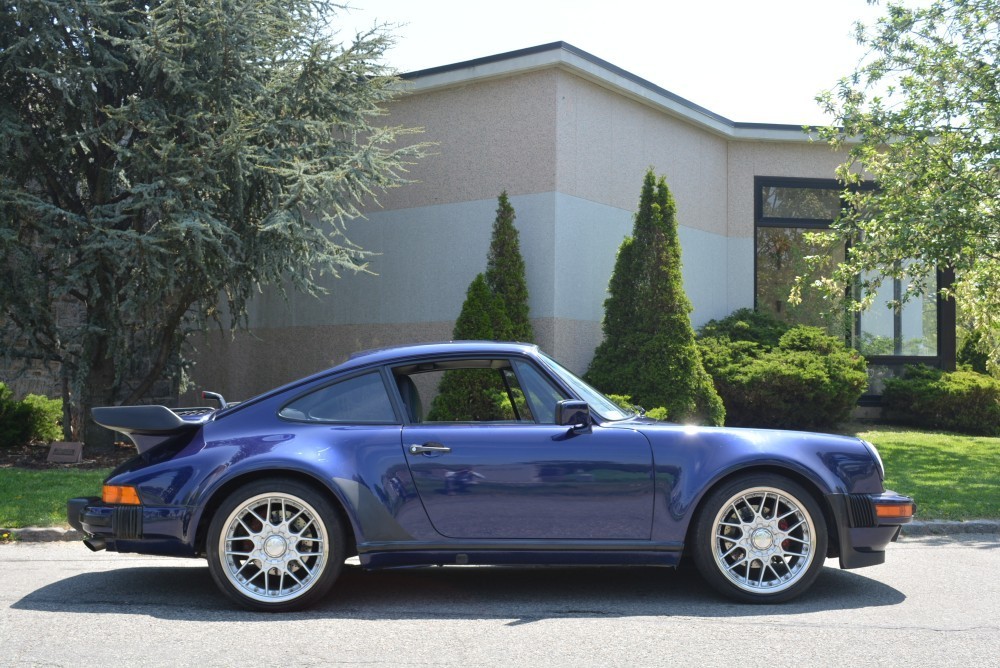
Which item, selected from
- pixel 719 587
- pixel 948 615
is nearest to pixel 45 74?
pixel 719 587

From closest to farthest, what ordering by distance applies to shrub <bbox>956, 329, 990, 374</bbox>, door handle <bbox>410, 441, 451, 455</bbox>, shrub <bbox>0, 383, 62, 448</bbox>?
door handle <bbox>410, 441, 451, 455</bbox>
shrub <bbox>0, 383, 62, 448</bbox>
shrub <bbox>956, 329, 990, 374</bbox>

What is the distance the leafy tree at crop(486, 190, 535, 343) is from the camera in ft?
43.5

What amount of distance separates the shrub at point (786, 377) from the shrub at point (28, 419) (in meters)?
9.68

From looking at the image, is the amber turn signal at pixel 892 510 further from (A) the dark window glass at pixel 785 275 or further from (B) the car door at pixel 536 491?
(A) the dark window glass at pixel 785 275

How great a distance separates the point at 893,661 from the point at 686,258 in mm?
12339

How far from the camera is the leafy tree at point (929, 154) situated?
12.5 m

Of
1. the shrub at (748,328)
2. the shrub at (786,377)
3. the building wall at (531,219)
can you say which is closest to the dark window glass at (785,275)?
the building wall at (531,219)

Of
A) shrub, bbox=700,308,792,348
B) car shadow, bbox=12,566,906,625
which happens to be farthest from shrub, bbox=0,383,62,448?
shrub, bbox=700,308,792,348

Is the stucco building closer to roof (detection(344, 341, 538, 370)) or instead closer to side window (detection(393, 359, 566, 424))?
side window (detection(393, 359, 566, 424))

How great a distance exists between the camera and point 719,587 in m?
5.51

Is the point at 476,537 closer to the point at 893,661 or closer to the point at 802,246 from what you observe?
the point at 893,661

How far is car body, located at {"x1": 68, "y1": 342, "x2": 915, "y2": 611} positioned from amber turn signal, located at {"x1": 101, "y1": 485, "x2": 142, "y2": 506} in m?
0.01

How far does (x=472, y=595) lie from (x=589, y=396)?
1370 mm

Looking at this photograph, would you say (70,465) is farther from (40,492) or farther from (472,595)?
(472,595)
